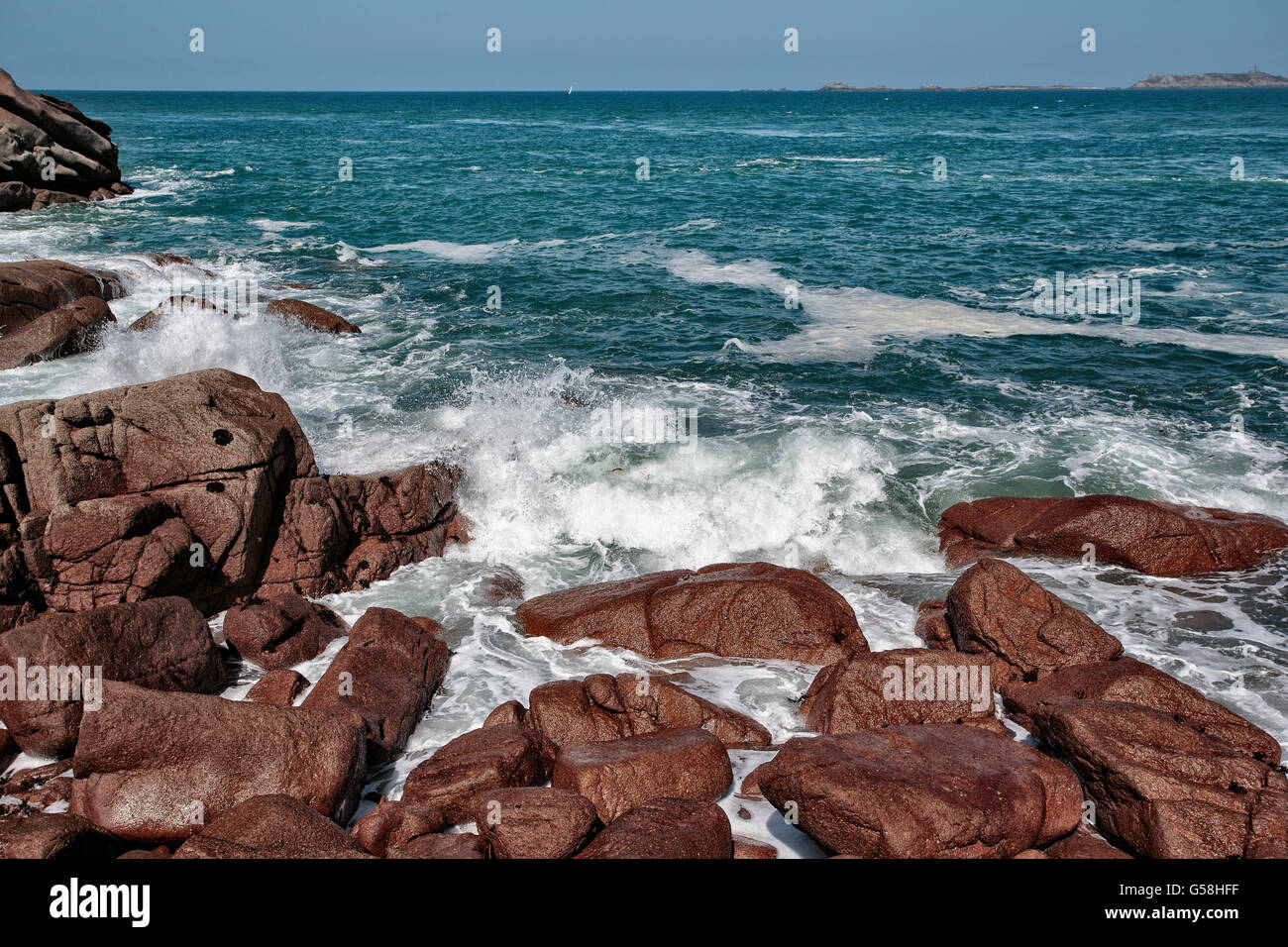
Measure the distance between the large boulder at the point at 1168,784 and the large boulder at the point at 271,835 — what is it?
5241 millimetres

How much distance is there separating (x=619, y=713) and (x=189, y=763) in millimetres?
3478

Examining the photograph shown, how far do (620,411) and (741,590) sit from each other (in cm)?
708

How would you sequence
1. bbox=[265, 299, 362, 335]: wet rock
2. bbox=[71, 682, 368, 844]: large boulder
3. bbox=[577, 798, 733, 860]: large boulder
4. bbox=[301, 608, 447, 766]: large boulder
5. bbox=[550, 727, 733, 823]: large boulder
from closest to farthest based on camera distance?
1. bbox=[577, 798, 733, 860]: large boulder
2. bbox=[71, 682, 368, 844]: large boulder
3. bbox=[550, 727, 733, 823]: large boulder
4. bbox=[301, 608, 447, 766]: large boulder
5. bbox=[265, 299, 362, 335]: wet rock

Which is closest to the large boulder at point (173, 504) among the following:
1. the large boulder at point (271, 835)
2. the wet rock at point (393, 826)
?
the large boulder at point (271, 835)

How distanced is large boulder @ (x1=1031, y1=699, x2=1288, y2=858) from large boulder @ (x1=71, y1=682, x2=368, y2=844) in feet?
18.5

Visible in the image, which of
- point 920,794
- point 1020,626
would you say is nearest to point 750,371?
point 1020,626

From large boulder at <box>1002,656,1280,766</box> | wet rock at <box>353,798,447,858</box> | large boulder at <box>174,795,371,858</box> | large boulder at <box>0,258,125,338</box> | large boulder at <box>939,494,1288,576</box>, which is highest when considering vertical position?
large boulder at <box>0,258,125,338</box>

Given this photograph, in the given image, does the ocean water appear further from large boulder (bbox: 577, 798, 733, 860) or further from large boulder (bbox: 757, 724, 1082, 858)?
large boulder (bbox: 577, 798, 733, 860)

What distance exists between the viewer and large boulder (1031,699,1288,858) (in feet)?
19.9

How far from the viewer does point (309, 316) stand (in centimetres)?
2069

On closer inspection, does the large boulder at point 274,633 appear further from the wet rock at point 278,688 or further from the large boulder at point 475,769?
the large boulder at point 475,769

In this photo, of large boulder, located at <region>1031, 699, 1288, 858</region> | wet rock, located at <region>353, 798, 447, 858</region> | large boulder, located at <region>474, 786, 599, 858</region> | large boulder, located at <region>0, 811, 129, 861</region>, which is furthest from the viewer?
wet rock, located at <region>353, 798, 447, 858</region>

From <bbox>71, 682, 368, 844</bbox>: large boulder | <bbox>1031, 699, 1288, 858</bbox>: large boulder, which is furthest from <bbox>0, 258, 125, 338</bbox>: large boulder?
<bbox>1031, 699, 1288, 858</bbox>: large boulder

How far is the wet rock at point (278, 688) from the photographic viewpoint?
27.2 feet
